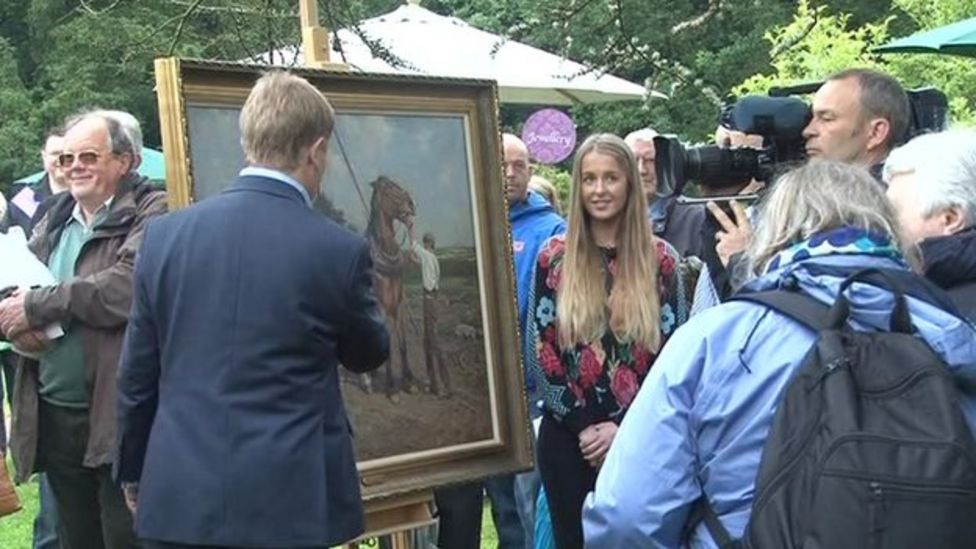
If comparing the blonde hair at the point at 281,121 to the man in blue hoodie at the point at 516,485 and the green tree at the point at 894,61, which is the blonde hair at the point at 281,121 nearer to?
the man in blue hoodie at the point at 516,485

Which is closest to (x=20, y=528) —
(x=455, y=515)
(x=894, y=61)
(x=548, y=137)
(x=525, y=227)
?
(x=455, y=515)

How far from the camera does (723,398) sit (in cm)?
219

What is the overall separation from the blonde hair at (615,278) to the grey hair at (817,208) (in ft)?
5.62

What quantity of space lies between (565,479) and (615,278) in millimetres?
666

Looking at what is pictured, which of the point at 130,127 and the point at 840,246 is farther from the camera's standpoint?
the point at 130,127

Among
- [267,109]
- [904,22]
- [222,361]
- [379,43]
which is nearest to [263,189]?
[267,109]

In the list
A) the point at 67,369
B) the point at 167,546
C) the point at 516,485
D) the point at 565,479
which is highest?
the point at 67,369

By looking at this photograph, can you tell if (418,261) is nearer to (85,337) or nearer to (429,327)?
(429,327)

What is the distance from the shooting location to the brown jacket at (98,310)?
4156 mm

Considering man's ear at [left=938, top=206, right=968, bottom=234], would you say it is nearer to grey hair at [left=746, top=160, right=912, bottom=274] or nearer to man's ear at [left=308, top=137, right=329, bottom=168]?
grey hair at [left=746, top=160, right=912, bottom=274]

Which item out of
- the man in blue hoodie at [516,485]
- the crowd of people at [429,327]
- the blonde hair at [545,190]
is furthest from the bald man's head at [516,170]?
the crowd of people at [429,327]

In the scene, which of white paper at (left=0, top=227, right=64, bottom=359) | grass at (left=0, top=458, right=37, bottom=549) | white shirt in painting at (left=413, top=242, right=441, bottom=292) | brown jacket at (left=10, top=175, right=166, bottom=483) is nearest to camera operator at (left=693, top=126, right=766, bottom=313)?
white shirt in painting at (left=413, top=242, right=441, bottom=292)

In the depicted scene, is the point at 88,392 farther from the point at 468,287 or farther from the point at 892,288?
the point at 892,288

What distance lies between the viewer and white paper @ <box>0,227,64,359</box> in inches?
168
